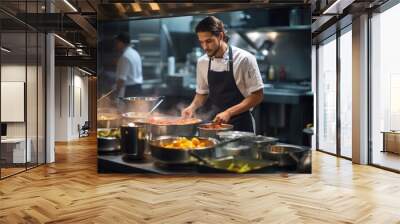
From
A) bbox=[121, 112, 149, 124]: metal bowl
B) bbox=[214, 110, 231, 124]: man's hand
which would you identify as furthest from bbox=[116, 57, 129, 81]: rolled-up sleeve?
bbox=[214, 110, 231, 124]: man's hand

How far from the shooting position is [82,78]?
1548 cm

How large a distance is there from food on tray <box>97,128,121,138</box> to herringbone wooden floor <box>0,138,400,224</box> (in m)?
Answer: 0.65

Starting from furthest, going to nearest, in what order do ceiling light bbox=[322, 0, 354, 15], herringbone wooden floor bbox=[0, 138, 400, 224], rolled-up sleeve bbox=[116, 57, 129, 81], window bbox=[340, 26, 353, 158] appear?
window bbox=[340, 26, 353, 158] < rolled-up sleeve bbox=[116, 57, 129, 81] < ceiling light bbox=[322, 0, 354, 15] < herringbone wooden floor bbox=[0, 138, 400, 224]

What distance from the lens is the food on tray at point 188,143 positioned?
5703 mm

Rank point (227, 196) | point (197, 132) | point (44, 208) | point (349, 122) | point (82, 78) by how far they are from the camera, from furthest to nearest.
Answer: point (82, 78)
point (349, 122)
point (197, 132)
point (227, 196)
point (44, 208)

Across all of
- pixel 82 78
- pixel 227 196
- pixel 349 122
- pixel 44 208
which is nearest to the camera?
pixel 44 208

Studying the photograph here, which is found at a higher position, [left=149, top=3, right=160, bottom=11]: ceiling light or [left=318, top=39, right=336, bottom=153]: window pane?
[left=149, top=3, right=160, bottom=11]: ceiling light

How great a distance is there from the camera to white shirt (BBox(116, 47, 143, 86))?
579 cm

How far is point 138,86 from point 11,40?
230 cm

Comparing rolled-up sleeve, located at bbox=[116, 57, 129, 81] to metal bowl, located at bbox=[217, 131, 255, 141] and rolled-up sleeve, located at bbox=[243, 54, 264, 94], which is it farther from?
rolled-up sleeve, located at bbox=[243, 54, 264, 94]

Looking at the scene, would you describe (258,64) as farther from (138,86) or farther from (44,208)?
(44,208)

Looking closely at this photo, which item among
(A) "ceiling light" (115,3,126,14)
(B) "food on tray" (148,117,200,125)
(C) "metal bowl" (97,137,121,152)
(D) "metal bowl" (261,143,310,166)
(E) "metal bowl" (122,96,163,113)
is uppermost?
(A) "ceiling light" (115,3,126,14)

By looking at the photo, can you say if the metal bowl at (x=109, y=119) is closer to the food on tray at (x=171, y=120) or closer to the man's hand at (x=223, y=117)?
the food on tray at (x=171, y=120)

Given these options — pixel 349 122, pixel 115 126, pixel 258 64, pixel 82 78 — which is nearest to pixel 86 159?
pixel 115 126
